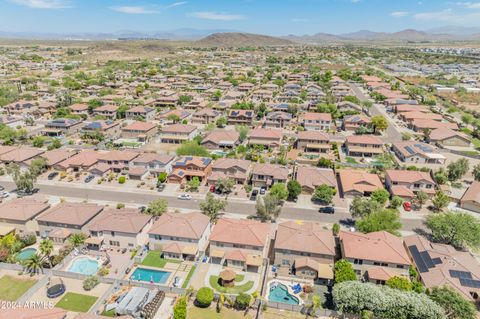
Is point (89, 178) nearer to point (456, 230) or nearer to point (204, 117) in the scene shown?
point (204, 117)

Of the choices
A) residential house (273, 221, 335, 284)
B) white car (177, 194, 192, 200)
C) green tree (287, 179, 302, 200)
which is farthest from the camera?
white car (177, 194, 192, 200)

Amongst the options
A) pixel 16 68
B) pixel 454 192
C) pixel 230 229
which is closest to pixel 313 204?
pixel 230 229

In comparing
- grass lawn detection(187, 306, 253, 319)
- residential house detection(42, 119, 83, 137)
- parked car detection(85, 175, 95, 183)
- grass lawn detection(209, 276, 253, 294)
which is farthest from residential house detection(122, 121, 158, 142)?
grass lawn detection(187, 306, 253, 319)

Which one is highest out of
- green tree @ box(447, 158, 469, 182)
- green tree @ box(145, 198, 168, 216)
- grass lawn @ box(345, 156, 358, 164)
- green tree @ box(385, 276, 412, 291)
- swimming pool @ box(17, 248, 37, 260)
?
green tree @ box(447, 158, 469, 182)

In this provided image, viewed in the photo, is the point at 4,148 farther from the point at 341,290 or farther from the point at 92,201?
the point at 341,290

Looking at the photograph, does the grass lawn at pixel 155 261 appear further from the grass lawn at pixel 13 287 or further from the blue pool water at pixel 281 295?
the blue pool water at pixel 281 295

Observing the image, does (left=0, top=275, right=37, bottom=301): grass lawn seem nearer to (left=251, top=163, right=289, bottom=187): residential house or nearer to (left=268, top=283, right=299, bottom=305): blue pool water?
(left=268, top=283, right=299, bottom=305): blue pool water
